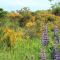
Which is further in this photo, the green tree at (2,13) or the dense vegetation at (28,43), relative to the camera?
the green tree at (2,13)

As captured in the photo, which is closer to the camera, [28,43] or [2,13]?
[28,43]

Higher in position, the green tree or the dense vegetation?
the green tree

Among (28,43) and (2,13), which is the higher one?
(2,13)

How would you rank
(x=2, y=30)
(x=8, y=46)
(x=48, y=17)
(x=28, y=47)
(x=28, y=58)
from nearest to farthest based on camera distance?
(x=28, y=58)
(x=28, y=47)
(x=8, y=46)
(x=2, y=30)
(x=48, y=17)

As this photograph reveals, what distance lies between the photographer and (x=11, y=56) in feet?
19.5

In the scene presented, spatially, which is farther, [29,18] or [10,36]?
[29,18]

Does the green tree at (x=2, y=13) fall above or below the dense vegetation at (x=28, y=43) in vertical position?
above

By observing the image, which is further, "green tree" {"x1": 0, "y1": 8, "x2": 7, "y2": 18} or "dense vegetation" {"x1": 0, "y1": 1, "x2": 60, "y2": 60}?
"green tree" {"x1": 0, "y1": 8, "x2": 7, "y2": 18}

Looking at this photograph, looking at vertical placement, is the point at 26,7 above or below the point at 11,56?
above

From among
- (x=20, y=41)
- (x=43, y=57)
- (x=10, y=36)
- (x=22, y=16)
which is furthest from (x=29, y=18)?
(x=43, y=57)

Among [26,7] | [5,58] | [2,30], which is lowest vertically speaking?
[5,58]

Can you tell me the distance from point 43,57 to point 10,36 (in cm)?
464

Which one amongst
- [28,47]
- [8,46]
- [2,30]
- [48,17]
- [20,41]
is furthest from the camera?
[48,17]

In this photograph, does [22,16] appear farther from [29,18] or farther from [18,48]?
[18,48]
